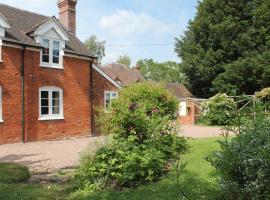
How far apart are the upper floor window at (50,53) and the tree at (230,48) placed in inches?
759

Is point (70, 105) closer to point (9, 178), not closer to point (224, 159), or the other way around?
point (9, 178)

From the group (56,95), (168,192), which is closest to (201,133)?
(56,95)

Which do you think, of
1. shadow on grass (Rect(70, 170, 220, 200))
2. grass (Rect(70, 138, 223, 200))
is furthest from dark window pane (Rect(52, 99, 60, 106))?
shadow on grass (Rect(70, 170, 220, 200))

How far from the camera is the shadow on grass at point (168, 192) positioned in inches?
257

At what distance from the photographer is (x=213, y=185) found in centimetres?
697

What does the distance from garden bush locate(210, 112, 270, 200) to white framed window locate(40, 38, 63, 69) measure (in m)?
16.1

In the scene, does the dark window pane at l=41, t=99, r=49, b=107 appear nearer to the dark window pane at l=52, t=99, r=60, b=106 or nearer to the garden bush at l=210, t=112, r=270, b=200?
the dark window pane at l=52, t=99, r=60, b=106

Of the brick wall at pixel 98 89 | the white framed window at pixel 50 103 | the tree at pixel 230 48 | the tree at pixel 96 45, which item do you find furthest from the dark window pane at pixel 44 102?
the tree at pixel 96 45

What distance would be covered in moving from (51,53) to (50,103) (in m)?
2.97

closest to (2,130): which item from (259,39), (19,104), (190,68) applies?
(19,104)

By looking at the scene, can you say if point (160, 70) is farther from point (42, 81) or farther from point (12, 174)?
point (12, 174)

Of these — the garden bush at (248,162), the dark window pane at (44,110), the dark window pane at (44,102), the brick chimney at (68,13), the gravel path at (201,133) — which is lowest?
the gravel path at (201,133)

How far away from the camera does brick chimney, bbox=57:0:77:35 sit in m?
24.9

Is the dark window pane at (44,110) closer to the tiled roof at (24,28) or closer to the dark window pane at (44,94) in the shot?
the dark window pane at (44,94)
